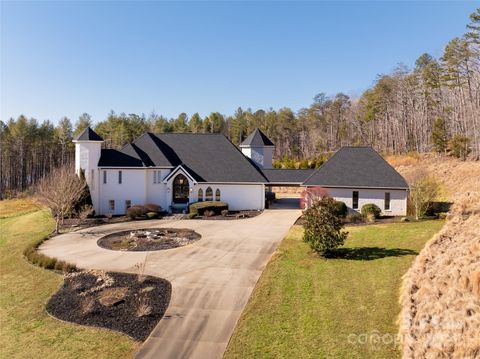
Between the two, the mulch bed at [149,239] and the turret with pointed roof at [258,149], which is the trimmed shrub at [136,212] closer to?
the mulch bed at [149,239]

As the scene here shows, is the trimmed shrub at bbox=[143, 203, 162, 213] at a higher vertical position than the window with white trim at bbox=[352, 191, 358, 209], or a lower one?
lower

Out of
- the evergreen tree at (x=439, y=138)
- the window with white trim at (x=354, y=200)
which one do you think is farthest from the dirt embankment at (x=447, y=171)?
the window with white trim at (x=354, y=200)

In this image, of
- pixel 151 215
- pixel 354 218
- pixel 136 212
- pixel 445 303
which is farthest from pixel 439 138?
pixel 445 303

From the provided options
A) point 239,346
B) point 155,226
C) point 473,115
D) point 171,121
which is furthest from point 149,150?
A: point 171,121

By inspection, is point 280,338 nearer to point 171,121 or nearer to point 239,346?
point 239,346

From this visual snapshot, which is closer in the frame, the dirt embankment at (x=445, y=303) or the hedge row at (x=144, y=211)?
the dirt embankment at (x=445, y=303)

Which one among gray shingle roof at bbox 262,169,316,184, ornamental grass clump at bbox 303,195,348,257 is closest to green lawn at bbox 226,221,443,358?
ornamental grass clump at bbox 303,195,348,257

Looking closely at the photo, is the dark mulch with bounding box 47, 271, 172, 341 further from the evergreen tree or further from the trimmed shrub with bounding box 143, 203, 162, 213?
the evergreen tree
